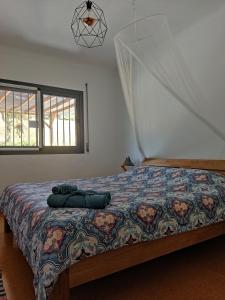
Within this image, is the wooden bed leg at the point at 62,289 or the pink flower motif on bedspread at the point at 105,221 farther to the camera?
the pink flower motif on bedspread at the point at 105,221

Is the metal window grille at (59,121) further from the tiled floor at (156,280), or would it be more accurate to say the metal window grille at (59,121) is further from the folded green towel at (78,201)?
the folded green towel at (78,201)

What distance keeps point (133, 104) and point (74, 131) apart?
4.57 feet

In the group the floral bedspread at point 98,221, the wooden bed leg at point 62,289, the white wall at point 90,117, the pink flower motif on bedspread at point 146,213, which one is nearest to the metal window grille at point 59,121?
the white wall at point 90,117

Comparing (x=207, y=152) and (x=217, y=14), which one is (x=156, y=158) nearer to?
(x=207, y=152)

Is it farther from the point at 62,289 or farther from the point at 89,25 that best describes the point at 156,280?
the point at 89,25

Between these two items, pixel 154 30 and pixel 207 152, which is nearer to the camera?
pixel 154 30

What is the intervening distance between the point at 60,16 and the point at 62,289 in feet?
9.31

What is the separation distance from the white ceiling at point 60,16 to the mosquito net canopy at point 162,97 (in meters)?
0.40

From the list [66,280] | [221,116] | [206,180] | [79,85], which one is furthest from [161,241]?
[79,85]

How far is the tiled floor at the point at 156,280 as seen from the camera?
160cm

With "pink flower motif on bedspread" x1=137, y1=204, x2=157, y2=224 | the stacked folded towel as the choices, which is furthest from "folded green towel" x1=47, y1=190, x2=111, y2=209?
"pink flower motif on bedspread" x1=137, y1=204, x2=157, y2=224

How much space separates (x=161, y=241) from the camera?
5.75ft

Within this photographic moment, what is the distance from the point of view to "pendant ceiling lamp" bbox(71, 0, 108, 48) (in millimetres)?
2617

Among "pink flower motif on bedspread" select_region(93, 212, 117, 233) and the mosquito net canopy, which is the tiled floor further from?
the mosquito net canopy
